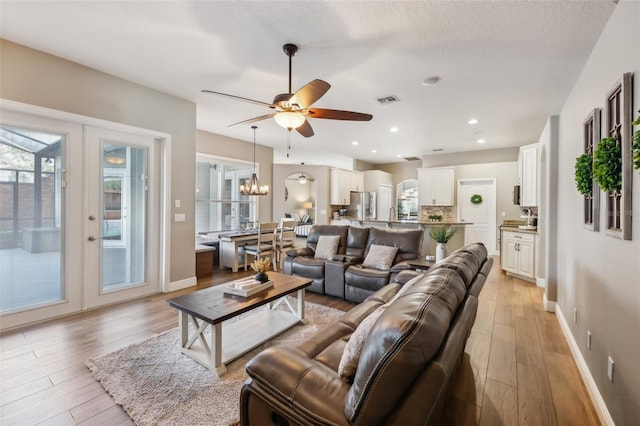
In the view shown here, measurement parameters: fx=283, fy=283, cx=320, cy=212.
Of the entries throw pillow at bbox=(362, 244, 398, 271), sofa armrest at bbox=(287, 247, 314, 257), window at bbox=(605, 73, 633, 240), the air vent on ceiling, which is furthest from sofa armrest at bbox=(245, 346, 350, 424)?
the air vent on ceiling

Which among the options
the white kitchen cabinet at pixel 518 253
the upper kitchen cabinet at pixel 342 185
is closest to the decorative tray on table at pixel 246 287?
the white kitchen cabinet at pixel 518 253

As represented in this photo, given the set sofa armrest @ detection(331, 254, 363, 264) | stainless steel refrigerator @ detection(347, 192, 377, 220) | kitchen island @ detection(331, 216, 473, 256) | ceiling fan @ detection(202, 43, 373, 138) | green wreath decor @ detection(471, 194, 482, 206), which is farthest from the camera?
stainless steel refrigerator @ detection(347, 192, 377, 220)

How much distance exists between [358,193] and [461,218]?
3078 millimetres

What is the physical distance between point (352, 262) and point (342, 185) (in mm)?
4854

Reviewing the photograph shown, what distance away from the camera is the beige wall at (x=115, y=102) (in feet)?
9.32

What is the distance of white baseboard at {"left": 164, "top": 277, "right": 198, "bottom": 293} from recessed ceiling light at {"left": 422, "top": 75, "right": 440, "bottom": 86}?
4311 millimetres

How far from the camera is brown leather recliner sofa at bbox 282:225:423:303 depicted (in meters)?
3.67

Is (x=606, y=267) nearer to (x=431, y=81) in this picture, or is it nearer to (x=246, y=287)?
(x=431, y=81)

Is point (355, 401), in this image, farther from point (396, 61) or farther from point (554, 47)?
point (554, 47)

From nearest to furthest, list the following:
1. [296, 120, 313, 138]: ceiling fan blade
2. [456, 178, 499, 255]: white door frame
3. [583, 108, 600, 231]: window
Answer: [583, 108, 600, 231]: window < [296, 120, 313, 138]: ceiling fan blade < [456, 178, 499, 255]: white door frame

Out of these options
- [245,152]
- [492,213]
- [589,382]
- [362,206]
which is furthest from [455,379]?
[362,206]

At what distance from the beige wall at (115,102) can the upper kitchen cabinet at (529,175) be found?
5795 millimetres

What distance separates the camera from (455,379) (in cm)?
217

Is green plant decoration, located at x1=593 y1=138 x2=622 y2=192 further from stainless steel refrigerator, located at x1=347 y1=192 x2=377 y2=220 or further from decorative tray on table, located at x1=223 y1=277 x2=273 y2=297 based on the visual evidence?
stainless steel refrigerator, located at x1=347 y1=192 x2=377 y2=220
